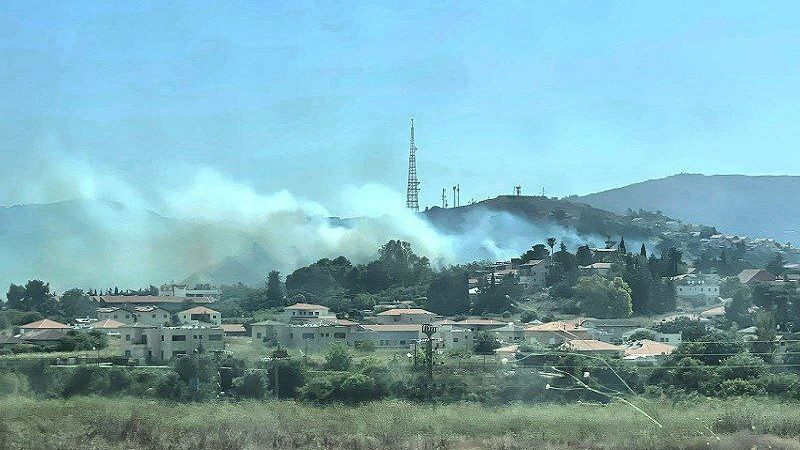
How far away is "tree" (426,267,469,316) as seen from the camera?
45.5m

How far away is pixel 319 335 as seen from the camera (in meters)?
33.1

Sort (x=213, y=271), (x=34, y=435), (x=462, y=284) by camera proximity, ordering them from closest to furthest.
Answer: (x=34, y=435)
(x=462, y=284)
(x=213, y=271)

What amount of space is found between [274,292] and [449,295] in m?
9.13

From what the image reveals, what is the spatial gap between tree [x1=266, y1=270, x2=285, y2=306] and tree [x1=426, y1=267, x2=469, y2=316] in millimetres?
7297

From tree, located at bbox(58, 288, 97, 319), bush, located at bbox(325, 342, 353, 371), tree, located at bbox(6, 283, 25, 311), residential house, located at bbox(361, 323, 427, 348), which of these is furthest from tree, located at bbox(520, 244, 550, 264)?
bush, located at bbox(325, 342, 353, 371)

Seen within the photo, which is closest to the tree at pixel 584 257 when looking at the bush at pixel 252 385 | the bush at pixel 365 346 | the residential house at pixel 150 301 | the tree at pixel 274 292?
the tree at pixel 274 292

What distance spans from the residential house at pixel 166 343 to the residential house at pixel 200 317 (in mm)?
7971

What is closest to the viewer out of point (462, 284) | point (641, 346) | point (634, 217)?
point (641, 346)

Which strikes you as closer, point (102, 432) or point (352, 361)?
point (102, 432)

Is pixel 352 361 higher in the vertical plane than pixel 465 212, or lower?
lower

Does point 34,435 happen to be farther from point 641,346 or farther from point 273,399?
point 641,346

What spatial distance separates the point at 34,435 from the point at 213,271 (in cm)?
5654

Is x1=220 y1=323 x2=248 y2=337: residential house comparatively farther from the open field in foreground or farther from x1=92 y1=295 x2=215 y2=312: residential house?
x1=92 y1=295 x2=215 y2=312: residential house

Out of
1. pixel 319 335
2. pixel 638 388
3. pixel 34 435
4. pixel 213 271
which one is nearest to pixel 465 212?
pixel 213 271
